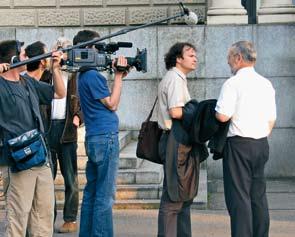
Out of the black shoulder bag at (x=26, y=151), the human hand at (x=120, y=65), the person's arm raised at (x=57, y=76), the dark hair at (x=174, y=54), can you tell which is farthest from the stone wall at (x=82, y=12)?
the black shoulder bag at (x=26, y=151)

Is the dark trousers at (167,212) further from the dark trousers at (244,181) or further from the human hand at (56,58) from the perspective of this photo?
the human hand at (56,58)

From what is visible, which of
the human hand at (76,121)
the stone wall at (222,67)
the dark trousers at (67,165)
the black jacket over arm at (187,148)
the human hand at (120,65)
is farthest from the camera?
the stone wall at (222,67)

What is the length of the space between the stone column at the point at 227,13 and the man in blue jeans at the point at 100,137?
512 centimetres

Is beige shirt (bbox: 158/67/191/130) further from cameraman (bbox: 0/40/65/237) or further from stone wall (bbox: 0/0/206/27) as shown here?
stone wall (bbox: 0/0/206/27)

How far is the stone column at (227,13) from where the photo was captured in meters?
12.2

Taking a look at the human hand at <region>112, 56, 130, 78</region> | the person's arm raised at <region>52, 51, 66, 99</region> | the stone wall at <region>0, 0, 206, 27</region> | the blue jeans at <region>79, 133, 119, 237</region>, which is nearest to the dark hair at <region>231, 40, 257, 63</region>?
the human hand at <region>112, 56, 130, 78</region>

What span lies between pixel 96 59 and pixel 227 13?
567cm

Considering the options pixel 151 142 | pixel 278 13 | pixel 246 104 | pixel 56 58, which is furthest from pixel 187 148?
pixel 278 13

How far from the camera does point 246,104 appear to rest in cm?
695

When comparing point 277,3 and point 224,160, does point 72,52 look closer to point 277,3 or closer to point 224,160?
point 224,160

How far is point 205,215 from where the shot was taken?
9.37 m

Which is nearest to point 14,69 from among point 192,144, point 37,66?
point 37,66

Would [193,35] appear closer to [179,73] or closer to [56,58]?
[179,73]

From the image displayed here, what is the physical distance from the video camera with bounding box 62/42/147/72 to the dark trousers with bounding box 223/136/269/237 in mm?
958
